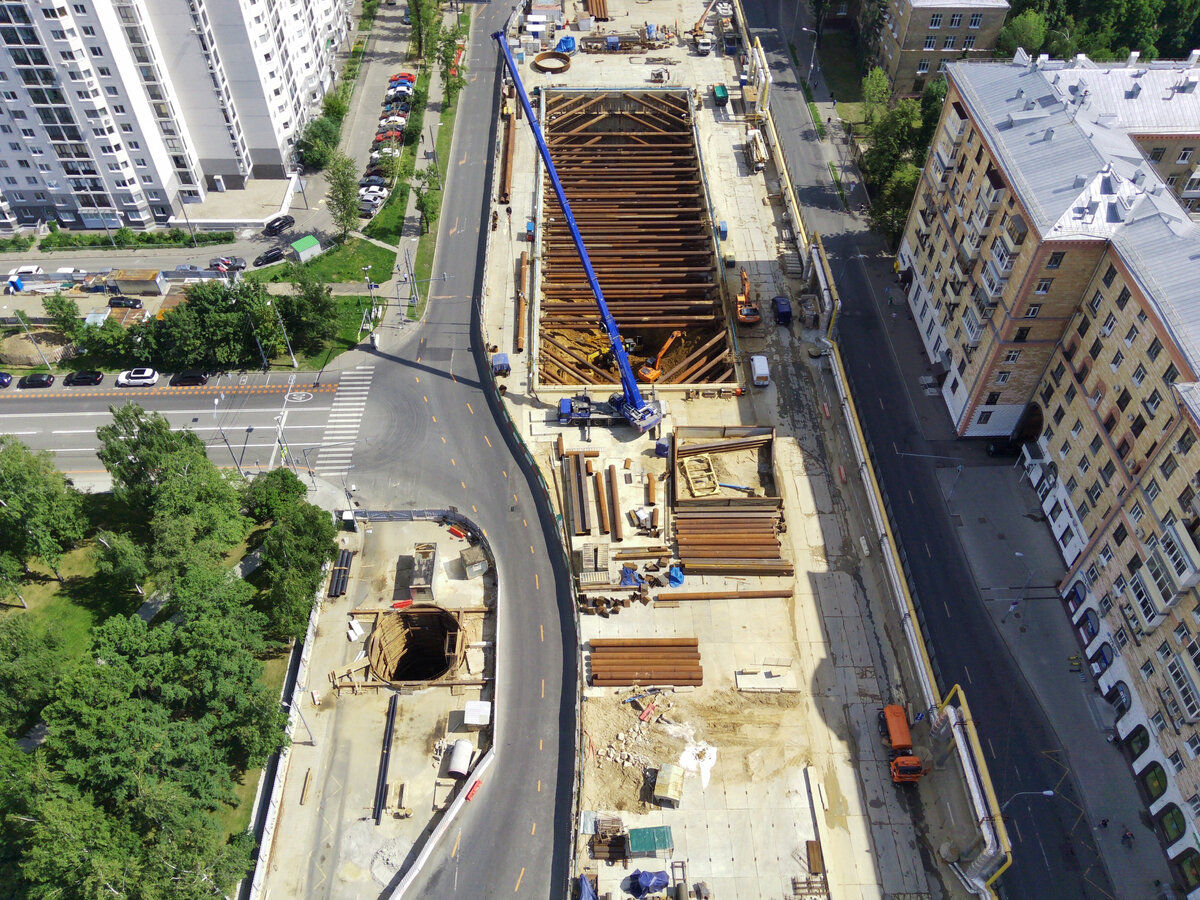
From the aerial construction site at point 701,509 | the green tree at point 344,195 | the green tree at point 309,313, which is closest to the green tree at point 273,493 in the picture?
the aerial construction site at point 701,509

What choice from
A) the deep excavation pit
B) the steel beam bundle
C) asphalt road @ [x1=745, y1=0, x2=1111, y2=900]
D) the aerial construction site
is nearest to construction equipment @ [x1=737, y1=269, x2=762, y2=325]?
the aerial construction site

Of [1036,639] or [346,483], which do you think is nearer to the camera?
[1036,639]

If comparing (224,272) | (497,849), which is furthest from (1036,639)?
(224,272)

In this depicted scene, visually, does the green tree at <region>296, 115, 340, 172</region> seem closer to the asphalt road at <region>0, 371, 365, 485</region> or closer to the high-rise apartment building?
the high-rise apartment building

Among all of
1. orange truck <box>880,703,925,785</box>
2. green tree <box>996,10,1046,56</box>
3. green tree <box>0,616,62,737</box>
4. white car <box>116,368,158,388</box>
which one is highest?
green tree <box>996,10,1046,56</box>

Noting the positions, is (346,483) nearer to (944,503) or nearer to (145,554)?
(145,554)

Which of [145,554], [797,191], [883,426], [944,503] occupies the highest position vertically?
[797,191]
